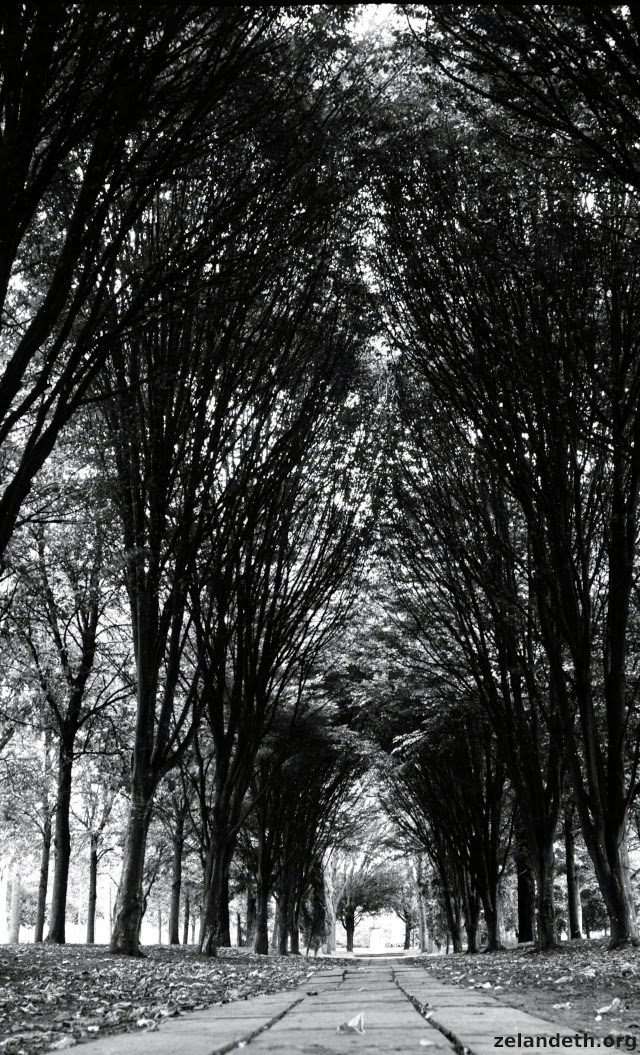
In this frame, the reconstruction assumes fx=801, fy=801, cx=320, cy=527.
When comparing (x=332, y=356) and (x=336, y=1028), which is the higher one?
(x=332, y=356)

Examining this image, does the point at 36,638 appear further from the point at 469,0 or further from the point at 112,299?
the point at 469,0

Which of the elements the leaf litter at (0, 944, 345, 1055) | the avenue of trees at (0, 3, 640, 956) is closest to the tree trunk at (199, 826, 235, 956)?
the avenue of trees at (0, 3, 640, 956)

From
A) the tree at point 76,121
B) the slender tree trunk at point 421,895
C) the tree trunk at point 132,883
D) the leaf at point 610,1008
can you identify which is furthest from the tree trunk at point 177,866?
the leaf at point 610,1008

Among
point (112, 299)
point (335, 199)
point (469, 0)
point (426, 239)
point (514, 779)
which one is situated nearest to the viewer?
point (469, 0)

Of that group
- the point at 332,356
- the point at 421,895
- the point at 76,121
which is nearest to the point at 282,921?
the point at 332,356

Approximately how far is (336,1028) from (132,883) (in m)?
8.34

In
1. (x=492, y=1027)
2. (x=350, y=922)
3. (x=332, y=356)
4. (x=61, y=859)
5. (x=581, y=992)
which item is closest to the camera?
(x=492, y=1027)

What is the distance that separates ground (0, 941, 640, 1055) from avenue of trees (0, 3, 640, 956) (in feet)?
9.81

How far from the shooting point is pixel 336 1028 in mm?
3564

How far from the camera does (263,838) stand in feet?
69.4

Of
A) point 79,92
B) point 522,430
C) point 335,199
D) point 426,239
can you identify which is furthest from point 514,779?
point 79,92

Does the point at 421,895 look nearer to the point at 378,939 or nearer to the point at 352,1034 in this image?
the point at 352,1034

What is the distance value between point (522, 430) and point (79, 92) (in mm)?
6977

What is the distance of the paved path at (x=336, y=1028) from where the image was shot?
109 inches
